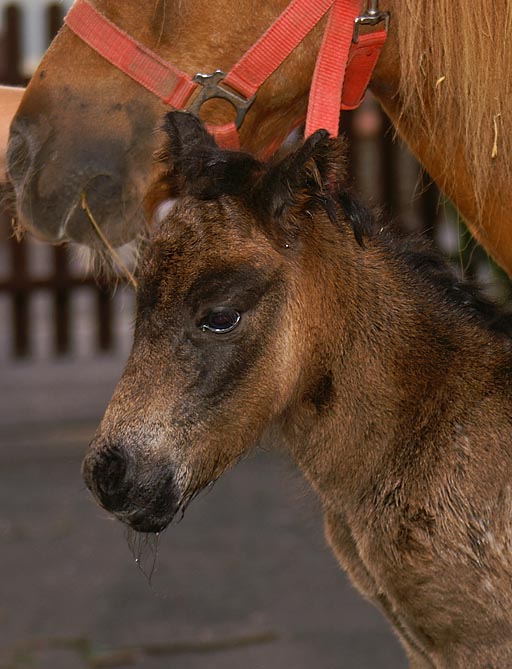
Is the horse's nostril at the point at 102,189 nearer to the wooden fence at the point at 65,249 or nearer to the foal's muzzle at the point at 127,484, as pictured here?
the foal's muzzle at the point at 127,484

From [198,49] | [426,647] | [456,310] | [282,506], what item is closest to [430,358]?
[456,310]

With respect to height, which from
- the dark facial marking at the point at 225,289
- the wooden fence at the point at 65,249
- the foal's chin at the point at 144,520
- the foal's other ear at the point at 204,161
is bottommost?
the wooden fence at the point at 65,249

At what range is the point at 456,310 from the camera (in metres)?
2.42

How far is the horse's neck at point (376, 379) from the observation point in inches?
91.3

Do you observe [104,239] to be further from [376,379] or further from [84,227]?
[376,379]

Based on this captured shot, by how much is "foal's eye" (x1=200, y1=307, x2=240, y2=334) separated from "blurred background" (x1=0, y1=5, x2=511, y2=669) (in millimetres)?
504

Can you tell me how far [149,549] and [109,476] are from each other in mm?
1078

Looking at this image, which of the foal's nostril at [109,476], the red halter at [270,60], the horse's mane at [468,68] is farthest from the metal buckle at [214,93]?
the foal's nostril at [109,476]

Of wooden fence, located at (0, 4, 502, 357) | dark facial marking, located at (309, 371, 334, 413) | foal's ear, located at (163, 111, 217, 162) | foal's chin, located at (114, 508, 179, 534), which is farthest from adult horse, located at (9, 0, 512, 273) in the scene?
wooden fence, located at (0, 4, 502, 357)

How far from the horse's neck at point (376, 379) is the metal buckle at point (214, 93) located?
424 mm

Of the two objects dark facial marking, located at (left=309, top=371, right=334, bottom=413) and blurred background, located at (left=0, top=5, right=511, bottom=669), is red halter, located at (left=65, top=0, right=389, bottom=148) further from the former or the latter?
dark facial marking, located at (left=309, top=371, right=334, bottom=413)

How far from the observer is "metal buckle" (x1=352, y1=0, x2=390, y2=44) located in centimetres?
233

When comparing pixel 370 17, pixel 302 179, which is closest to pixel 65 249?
pixel 370 17

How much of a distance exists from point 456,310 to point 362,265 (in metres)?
0.25
